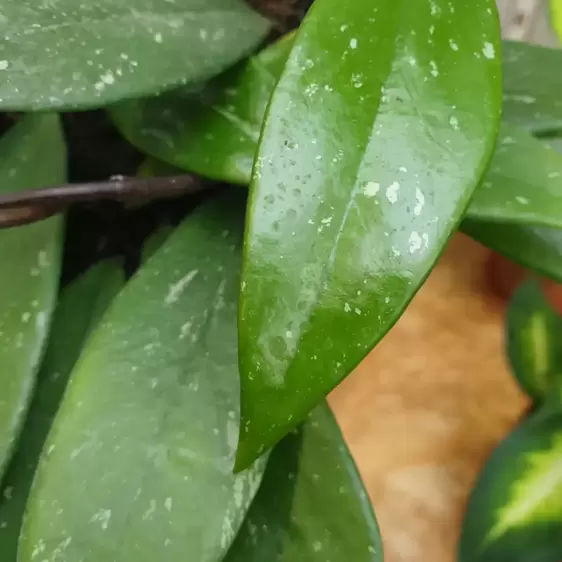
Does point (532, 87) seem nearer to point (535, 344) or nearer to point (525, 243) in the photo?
point (525, 243)

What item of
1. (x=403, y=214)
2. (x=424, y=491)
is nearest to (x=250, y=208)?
(x=403, y=214)

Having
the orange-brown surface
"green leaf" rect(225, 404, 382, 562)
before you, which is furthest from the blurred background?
"green leaf" rect(225, 404, 382, 562)

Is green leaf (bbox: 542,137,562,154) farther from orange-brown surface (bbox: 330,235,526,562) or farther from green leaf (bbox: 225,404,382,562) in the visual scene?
orange-brown surface (bbox: 330,235,526,562)

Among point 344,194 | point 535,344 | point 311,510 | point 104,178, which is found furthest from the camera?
point 535,344

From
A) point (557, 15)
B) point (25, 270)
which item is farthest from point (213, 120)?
point (557, 15)

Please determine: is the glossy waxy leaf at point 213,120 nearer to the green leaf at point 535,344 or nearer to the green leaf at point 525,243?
the green leaf at point 525,243

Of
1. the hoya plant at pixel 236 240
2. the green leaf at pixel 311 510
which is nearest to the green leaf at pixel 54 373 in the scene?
the hoya plant at pixel 236 240

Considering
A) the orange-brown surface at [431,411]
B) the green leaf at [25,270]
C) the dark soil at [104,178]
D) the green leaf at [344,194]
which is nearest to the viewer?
the green leaf at [344,194]
